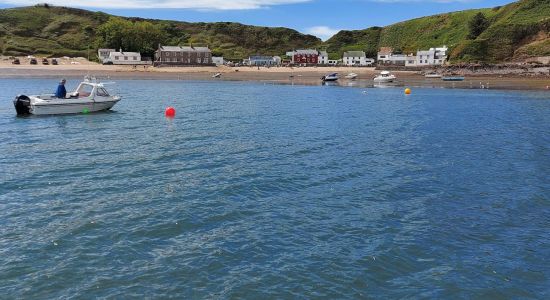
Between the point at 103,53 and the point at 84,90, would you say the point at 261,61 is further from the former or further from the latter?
the point at 84,90

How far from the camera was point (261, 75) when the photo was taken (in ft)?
414

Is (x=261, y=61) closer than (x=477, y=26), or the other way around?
(x=477, y=26)

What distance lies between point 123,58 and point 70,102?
109 m

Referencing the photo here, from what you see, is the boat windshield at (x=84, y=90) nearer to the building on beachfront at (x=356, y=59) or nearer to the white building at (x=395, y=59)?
the white building at (x=395, y=59)

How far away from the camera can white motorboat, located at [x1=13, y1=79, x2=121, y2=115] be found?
3809cm

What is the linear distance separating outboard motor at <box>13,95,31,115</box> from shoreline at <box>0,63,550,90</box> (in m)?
64.0

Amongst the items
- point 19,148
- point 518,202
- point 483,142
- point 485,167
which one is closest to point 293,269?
point 518,202

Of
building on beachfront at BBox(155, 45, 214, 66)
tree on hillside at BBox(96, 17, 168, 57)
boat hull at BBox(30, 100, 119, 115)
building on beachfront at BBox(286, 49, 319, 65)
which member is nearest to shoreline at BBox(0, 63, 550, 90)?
building on beachfront at BBox(155, 45, 214, 66)

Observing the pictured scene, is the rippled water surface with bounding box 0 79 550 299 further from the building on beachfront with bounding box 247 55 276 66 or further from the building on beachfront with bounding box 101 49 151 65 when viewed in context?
the building on beachfront with bounding box 247 55 276 66

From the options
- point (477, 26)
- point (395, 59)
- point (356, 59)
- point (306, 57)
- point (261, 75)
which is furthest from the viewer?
point (356, 59)

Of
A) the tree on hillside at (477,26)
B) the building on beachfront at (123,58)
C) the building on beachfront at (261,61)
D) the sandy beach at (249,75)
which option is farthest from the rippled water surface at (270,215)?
the tree on hillside at (477,26)

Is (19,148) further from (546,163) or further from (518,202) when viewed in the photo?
(546,163)

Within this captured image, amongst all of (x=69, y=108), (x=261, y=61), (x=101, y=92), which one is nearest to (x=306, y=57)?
(x=261, y=61)

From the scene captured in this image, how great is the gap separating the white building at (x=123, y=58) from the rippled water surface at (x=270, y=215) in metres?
115
